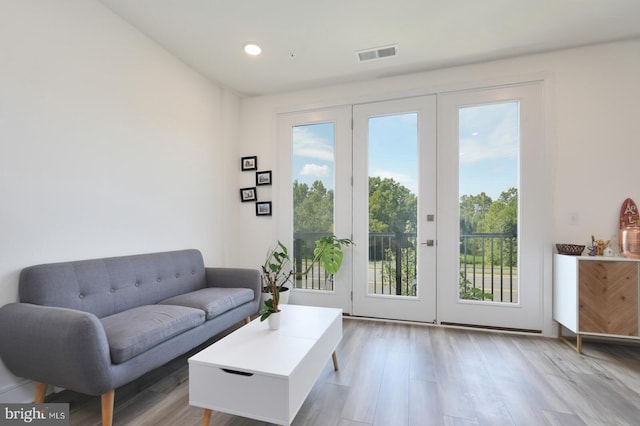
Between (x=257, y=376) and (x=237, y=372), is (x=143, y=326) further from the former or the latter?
(x=257, y=376)

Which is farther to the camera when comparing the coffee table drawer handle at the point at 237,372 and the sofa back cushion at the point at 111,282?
the sofa back cushion at the point at 111,282

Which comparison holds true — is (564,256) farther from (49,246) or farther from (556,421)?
(49,246)

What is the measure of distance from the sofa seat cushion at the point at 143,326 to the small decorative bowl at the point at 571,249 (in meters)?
3.26

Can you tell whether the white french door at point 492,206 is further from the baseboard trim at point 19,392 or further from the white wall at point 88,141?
the baseboard trim at point 19,392

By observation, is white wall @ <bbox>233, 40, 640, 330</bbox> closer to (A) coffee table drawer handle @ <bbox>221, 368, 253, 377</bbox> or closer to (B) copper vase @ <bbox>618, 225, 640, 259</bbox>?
(B) copper vase @ <bbox>618, 225, 640, 259</bbox>

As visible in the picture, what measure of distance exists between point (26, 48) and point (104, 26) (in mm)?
663

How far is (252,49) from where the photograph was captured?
9.41 ft

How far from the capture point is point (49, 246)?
1.96m

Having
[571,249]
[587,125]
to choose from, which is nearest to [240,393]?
[571,249]

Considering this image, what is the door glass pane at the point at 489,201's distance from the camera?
3.02 meters

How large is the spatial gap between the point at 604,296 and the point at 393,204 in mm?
1953

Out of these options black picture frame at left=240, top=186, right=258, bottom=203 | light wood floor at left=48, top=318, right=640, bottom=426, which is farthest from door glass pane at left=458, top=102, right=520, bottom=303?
black picture frame at left=240, top=186, right=258, bottom=203

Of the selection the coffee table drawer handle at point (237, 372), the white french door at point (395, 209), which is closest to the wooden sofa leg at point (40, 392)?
the coffee table drawer handle at point (237, 372)

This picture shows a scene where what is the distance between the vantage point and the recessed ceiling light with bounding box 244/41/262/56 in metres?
2.79
